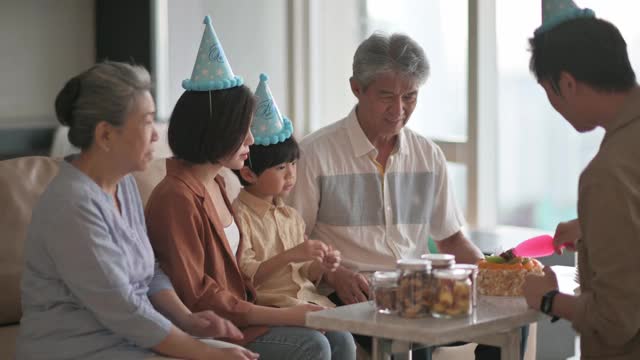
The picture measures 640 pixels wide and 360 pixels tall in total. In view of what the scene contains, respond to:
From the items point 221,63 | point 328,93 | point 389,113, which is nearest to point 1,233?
point 221,63

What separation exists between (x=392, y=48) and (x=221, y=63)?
1.94 feet

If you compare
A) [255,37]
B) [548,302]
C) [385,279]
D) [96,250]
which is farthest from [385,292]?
[255,37]

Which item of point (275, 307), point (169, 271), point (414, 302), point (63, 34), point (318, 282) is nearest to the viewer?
point (414, 302)

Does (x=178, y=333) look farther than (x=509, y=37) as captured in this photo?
No

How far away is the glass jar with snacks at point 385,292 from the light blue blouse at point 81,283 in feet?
1.43

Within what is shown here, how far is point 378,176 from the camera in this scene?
302cm

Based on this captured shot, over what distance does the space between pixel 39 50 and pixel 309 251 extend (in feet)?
12.4

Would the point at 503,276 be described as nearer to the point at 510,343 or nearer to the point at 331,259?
the point at 510,343

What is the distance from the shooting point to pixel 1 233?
266 centimetres

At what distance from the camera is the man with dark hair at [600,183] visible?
6.22 ft

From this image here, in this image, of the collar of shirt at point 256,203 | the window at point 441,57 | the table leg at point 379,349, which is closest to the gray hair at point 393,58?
the collar of shirt at point 256,203

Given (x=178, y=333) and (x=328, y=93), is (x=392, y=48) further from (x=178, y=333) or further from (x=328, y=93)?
(x=328, y=93)

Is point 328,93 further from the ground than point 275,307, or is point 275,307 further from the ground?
point 328,93

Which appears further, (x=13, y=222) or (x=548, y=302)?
(x=13, y=222)
